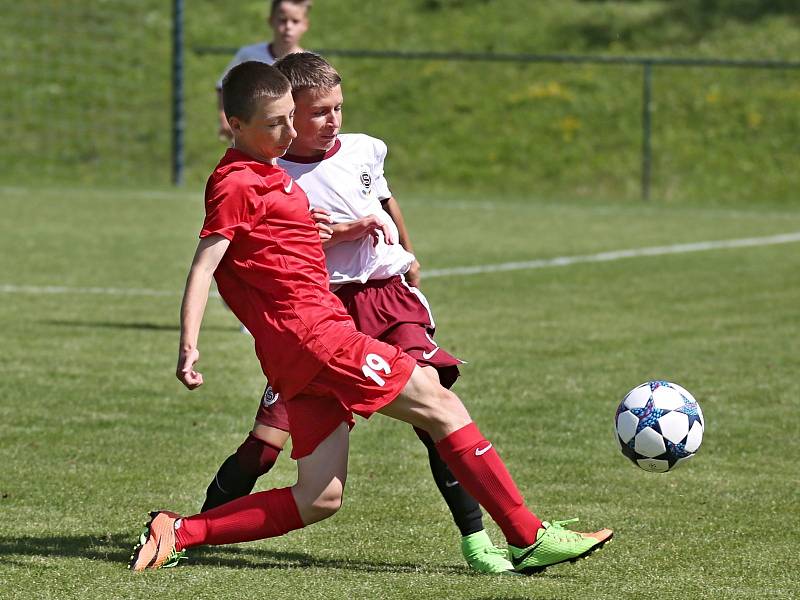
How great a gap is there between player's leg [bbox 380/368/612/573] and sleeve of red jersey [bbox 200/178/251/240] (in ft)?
2.34

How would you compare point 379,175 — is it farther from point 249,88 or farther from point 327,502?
point 327,502

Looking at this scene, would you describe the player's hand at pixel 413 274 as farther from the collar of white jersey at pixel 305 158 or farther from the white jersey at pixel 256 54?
the white jersey at pixel 256 54

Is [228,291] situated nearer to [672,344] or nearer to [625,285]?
[672,344]

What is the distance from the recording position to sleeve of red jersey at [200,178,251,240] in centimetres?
442

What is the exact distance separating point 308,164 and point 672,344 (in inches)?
200

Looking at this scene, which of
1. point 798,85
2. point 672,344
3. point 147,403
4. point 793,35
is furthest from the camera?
point 793,35

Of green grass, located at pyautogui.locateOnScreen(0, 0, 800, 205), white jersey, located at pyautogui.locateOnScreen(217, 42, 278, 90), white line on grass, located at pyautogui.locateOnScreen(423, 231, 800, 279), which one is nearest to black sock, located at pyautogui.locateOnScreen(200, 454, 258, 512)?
white jersey, located at pyautogui.locateOnScreen(217, 42, 278, 90)

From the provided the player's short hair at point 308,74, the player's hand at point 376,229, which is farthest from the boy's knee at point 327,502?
the player's short hair at point 308,74

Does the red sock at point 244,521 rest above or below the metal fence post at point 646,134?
above

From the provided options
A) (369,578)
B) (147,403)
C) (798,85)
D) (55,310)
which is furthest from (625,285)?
(798,85)

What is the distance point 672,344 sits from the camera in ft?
31.5

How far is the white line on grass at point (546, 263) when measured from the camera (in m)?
11.9

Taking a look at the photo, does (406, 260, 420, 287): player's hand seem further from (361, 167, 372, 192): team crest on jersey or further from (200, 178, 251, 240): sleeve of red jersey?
(200, 178, 251, 240): sleeve of red jersey

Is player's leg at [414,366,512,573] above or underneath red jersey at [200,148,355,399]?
underneath
